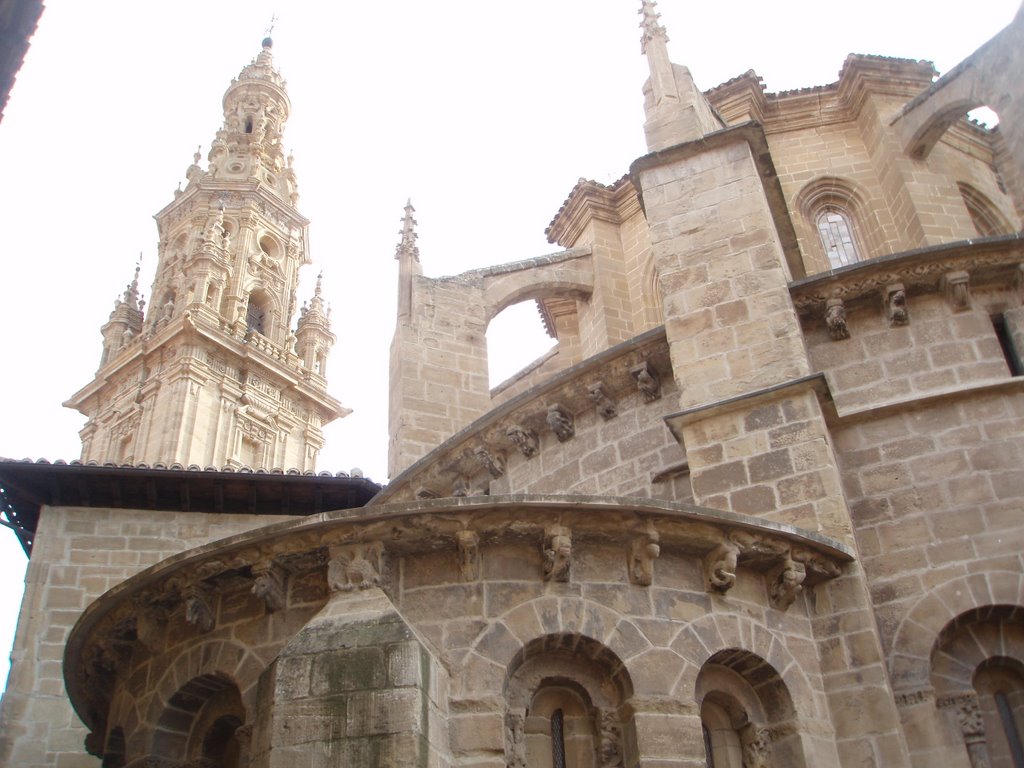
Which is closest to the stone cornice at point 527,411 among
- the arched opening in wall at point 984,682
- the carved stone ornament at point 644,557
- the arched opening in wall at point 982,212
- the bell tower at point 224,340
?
the carved stone ornament at point 644,557

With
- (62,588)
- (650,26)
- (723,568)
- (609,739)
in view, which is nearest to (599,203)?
(650,26)

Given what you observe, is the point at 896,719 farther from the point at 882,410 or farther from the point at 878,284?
the point at 878,284

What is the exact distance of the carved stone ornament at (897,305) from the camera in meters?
8.05

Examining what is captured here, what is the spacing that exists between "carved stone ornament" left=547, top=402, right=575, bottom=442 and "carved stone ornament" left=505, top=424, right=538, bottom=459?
0.28 meters

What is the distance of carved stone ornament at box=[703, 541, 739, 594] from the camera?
5.92m

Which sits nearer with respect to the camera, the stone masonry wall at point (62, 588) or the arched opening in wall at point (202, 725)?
the arched opening in wall at point (202, 725)

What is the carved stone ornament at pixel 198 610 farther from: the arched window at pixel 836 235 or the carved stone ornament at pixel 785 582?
the arched window at pixel 836 235

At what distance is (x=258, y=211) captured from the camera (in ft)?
123

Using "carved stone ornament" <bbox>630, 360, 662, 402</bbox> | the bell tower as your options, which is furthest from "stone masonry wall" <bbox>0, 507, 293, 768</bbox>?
the bell tower

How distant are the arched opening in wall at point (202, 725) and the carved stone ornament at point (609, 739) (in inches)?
81.7

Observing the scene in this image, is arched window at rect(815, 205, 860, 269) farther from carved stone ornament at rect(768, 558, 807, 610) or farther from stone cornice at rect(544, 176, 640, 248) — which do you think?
carved stone ornament at rect(768, 558, 807, 610)

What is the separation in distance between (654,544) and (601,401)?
3.33 meters

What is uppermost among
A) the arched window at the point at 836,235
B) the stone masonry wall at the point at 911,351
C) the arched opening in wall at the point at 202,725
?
the arched window at the point at 836,235

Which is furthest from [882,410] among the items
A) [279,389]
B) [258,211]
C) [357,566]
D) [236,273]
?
[258,211]
